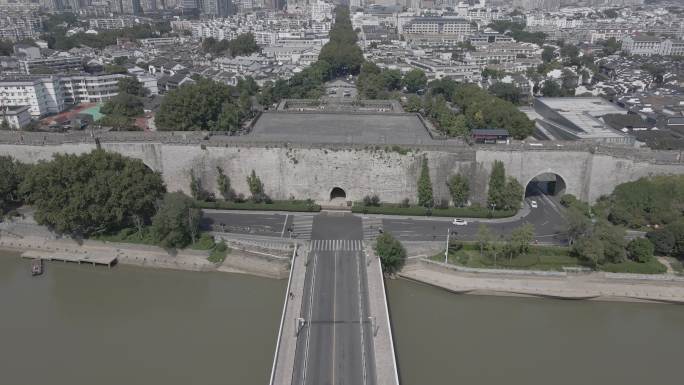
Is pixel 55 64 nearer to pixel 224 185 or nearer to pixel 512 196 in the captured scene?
pixel 224 185

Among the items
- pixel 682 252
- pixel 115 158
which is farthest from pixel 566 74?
pixel 115 158

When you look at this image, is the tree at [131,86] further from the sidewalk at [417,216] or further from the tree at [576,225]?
the tree at [576,225]

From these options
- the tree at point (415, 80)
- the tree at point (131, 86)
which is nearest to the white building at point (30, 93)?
the tree at point (131, 86)

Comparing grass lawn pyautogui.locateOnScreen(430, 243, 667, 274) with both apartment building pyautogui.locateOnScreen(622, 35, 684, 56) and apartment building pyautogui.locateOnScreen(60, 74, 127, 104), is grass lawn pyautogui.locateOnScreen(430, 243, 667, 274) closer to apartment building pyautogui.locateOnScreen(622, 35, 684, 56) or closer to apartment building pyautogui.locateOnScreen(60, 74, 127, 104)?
apartment building pyautogui.locateOnScreen(60, 74, 127, 104)

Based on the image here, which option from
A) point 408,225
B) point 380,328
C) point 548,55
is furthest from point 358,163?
point 548,55

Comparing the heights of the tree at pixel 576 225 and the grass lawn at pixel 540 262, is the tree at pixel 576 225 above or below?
above

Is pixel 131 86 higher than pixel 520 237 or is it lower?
higher

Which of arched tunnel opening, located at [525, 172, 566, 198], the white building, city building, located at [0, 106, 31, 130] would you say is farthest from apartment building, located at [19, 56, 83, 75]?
arched tunnel opening, located at [525, 172, 566, 198]
